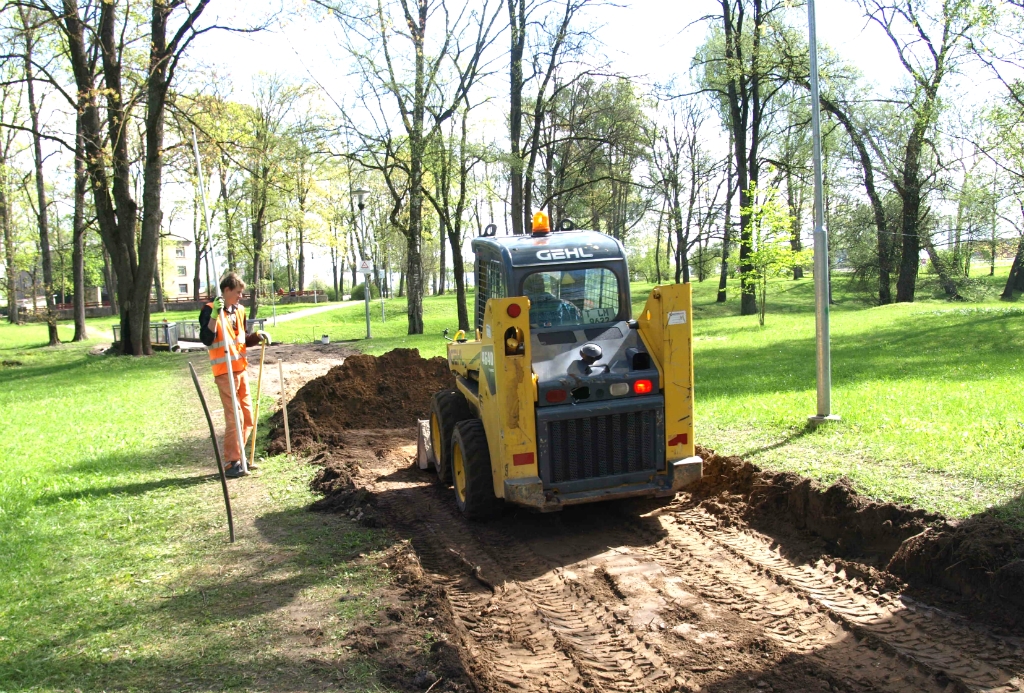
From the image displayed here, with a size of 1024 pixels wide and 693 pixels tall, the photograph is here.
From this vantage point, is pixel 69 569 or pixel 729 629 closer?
pixel 729 629

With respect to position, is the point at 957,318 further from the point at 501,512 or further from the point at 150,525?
the point at 150,525

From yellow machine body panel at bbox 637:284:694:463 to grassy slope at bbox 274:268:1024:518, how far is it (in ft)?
4.69

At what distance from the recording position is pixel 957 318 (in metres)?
23.8

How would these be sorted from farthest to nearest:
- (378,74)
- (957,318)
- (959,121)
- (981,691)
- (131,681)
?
(959,121), (378,74), (957,318), (131,681), (981,691)

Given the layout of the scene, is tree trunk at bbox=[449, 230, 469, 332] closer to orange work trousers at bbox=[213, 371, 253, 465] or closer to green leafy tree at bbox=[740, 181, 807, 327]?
green leafy tree at bbox=[740, 181, 807, 327]

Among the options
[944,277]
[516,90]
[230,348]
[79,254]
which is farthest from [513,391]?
[944,277]

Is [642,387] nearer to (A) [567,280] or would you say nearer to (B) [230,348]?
(A) [567,280]

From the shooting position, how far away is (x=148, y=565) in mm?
6062

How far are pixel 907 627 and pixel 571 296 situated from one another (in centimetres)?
396

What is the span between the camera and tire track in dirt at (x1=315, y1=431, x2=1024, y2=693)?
13.3ft

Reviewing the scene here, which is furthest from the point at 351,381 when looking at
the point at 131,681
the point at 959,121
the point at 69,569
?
the point at 959,121

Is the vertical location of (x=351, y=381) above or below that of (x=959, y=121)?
below

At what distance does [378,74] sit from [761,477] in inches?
923

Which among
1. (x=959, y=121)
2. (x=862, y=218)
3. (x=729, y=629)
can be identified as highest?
(x=959, y=121)
